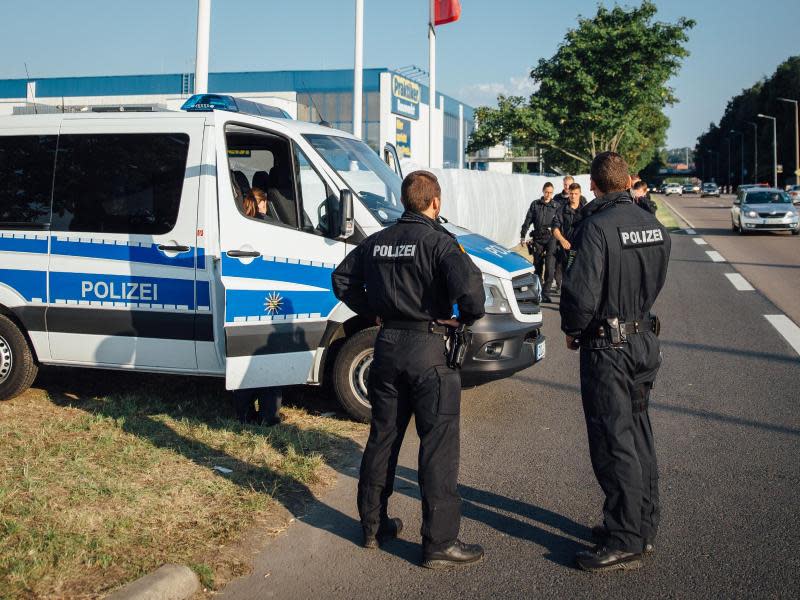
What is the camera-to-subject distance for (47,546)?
13.9ft

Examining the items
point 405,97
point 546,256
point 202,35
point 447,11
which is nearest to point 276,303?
point 202,35

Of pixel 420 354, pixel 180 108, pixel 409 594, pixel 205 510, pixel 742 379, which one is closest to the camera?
pixel 409 594

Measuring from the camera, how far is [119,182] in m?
6.89

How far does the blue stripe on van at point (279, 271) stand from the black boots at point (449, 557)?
2.63 meters

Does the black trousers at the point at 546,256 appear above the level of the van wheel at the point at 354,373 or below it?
above

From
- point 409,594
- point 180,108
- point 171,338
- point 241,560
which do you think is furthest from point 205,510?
point 180,108

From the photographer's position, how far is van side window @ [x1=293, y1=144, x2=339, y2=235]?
6.59 meters

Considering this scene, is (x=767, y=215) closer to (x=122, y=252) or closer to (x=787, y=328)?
(x=787, y=328)

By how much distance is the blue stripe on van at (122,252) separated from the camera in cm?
659

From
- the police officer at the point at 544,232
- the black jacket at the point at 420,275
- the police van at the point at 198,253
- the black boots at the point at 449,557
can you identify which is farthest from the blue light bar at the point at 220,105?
the police officer at the point at 544,232

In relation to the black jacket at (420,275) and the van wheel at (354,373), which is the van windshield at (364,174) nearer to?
the van wheel at (354,373)

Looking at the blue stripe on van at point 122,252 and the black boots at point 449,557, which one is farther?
the blue stripe on van at point 122,252

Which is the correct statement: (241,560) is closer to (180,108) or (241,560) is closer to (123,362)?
(123,362)

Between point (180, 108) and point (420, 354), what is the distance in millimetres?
3884
